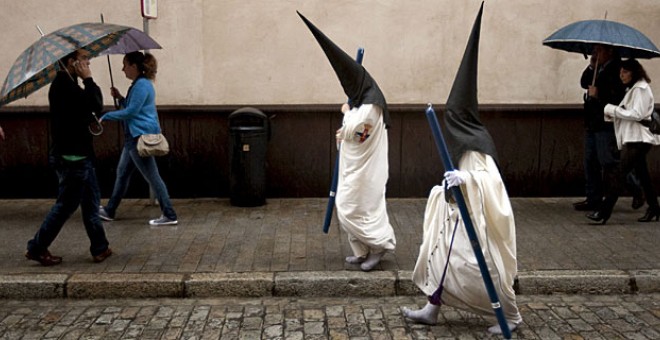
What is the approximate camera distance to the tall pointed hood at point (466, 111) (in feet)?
16.8

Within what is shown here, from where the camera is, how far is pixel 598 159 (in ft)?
28.3

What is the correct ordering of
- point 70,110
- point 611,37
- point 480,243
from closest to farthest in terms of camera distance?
point 480,243 < point 70,110 < point 611,37

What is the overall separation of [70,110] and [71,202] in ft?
2.55

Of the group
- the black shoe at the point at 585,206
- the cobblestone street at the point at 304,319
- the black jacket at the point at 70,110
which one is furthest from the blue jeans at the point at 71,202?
the black shoe at the point at 585,206

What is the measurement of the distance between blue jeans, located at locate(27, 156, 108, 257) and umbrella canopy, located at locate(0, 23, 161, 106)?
0.68 meters

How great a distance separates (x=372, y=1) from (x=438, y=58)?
107cm

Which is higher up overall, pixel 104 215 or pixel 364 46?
pixel 364 46

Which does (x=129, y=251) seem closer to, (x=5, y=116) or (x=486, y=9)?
(x=5, y=116)

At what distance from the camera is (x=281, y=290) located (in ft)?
20.9

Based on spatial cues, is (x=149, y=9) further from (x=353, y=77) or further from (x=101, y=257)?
(x=353, y=77)

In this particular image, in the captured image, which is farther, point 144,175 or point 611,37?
point 144,175

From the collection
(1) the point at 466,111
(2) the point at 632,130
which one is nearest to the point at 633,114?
(2) the point at 632,130

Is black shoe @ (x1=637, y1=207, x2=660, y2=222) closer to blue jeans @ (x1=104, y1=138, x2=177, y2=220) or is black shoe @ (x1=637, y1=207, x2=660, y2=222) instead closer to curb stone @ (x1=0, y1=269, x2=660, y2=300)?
curb stone @ (x1=0, y1=269, x2=660, y2=300)

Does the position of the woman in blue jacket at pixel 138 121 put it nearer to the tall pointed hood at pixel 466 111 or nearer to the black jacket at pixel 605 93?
the tall pointed hood at pixel 466 111
